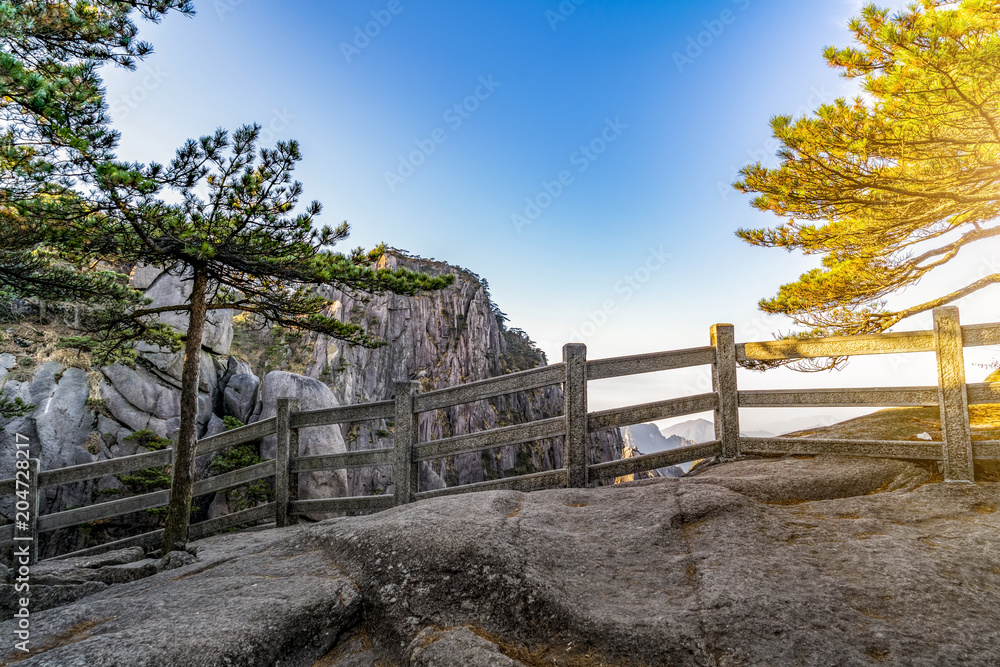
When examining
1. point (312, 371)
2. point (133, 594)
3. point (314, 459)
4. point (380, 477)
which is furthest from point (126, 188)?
point (312, 371)

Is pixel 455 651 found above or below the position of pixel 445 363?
below

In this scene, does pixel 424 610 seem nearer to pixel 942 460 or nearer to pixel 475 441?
pixel 475 441

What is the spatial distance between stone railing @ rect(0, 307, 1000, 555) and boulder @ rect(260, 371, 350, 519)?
520 centimetres

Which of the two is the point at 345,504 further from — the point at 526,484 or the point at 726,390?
the point at 726,390

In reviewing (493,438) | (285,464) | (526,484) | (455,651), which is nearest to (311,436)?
(285,464)

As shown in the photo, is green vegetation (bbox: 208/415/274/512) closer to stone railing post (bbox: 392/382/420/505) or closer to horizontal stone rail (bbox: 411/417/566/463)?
stone railing post (bbox: 392/382/420/505)

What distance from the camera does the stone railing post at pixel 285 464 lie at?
7148 millimetres

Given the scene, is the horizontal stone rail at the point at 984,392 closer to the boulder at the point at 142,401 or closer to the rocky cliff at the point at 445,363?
the boulder at the point at 142,401

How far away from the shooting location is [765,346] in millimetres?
6109

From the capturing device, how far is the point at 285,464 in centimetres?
722

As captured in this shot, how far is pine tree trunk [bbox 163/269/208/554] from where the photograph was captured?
754cm

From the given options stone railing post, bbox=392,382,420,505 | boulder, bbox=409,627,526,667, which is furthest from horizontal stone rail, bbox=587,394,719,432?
boulder, bbox=409,627,526,667

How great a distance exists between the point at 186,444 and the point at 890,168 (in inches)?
459

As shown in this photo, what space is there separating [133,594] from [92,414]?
14.9m
